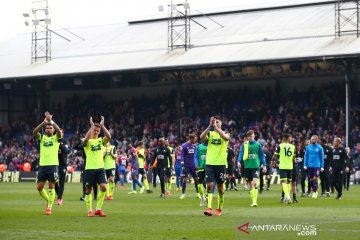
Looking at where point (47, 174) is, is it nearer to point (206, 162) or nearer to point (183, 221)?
point (206, 162)

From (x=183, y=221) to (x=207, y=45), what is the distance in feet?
134

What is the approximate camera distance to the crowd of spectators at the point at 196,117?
57250mm

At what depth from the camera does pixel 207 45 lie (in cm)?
6219

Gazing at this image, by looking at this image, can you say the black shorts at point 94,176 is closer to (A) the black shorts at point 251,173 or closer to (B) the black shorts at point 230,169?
(A) the black shorts at point 251,173

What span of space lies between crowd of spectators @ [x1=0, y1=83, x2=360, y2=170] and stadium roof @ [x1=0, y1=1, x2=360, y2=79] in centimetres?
426

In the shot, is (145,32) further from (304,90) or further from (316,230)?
(316,230)

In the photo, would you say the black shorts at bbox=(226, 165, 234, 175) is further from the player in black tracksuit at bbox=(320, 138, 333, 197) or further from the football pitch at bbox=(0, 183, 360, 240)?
the football pitch at bbox=(0, 183, 360, 240)

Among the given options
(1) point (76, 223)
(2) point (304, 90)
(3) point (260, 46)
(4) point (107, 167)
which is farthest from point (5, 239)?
(2) point (304, 90)

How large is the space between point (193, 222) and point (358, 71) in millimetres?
40063

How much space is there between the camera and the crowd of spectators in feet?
188

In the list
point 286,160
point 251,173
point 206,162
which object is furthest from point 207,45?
point 206,162

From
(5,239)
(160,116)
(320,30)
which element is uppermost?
(320,30)

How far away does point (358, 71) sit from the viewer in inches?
2354

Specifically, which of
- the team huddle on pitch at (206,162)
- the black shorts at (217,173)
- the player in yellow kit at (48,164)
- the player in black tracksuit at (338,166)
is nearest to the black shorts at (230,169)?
the team huddle on pitch at (206,162)
